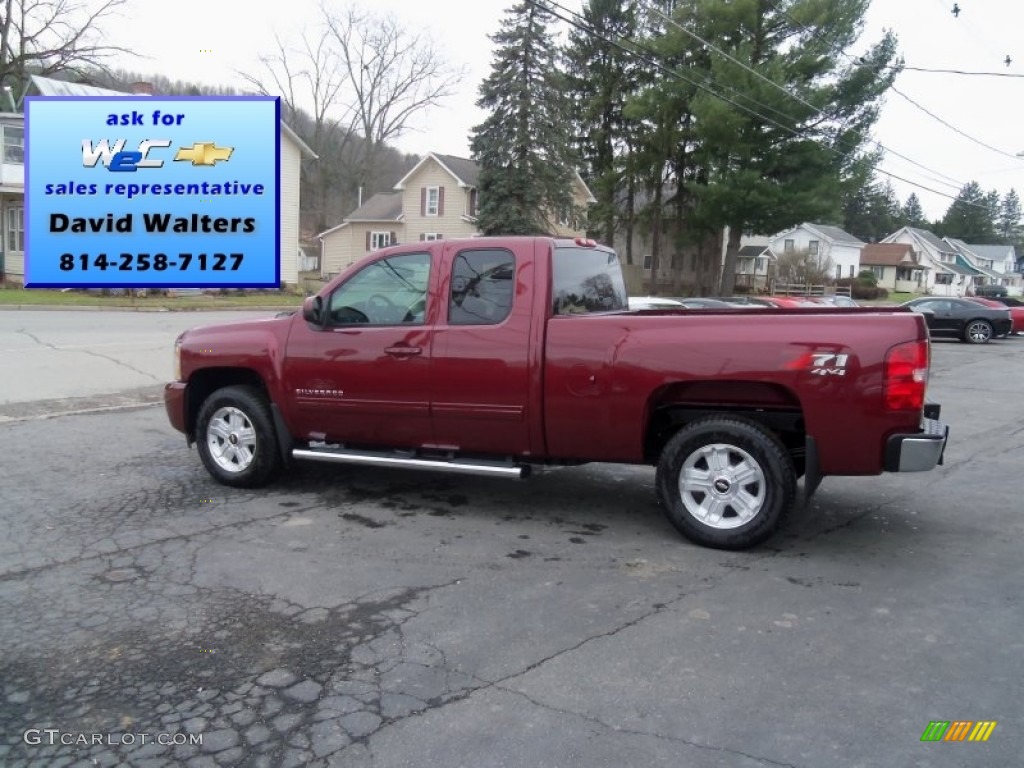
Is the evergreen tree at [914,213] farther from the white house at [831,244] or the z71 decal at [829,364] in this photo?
the z71 decal at [829,364]

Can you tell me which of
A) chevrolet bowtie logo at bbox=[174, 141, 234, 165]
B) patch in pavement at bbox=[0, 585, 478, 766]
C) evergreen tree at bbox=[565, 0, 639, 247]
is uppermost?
evergreen tree at bbox=[565, 0, 639, 247]

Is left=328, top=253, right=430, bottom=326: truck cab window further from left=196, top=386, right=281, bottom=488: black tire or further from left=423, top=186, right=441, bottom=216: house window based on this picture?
left=423, top=186, right=441, bottom=216: house window

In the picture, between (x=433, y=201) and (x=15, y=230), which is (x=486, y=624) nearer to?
(x=15, y=230)

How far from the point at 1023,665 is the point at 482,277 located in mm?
3757

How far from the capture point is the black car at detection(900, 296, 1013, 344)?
86.8 ft

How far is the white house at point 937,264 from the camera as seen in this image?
285ft

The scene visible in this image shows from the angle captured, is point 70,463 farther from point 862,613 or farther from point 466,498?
point 862,613

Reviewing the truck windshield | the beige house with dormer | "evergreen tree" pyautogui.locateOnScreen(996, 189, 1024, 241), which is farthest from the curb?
"evergreen tree" pyautogui.locateOnScreen(996, 189, 1024, 241)

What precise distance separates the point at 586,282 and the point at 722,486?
1.78 metres

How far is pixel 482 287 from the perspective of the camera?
5.80 meters

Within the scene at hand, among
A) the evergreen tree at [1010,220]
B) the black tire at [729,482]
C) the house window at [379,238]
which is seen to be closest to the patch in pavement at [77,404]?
the black tire at [729,482]

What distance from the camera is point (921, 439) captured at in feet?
15.8

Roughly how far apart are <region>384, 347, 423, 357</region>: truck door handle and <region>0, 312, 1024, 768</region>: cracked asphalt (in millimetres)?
1135

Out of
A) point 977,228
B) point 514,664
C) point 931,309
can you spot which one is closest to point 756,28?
point 931,309
